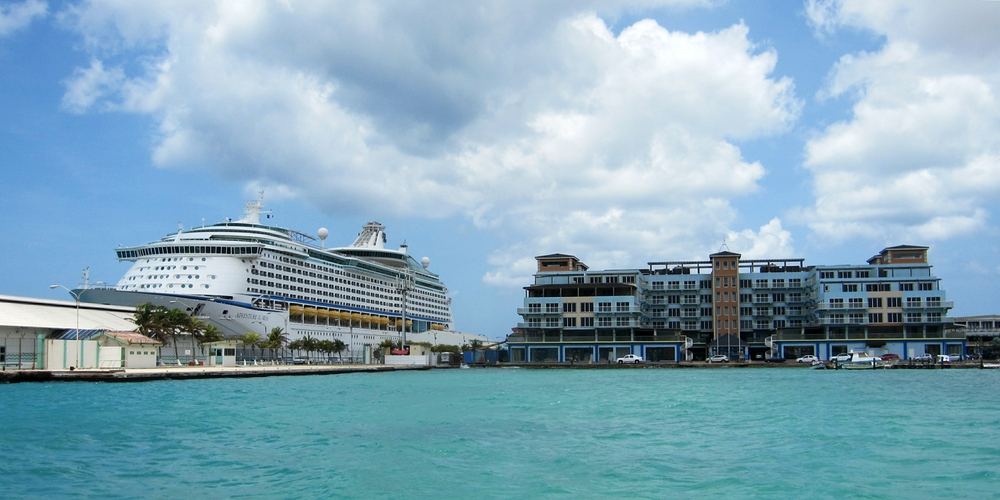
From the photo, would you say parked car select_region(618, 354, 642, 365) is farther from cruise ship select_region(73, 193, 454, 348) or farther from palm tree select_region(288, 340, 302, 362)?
palm tree select_region(288, 340, 302, 362)

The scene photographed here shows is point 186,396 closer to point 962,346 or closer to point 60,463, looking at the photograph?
point 60,463

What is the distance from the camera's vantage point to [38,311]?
5909cm

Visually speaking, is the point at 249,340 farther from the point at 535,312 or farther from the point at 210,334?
the point at 535,312

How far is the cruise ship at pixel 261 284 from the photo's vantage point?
78.2 meters

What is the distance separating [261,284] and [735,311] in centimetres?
5596

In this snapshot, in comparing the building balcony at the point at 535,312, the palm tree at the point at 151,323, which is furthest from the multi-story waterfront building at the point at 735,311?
the palm tree at the point at 151,323

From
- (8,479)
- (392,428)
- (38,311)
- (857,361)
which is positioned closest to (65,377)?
(38,311)

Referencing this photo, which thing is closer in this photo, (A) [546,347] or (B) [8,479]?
(B) [8,479]

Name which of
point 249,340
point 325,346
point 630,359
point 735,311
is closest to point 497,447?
point 249,340

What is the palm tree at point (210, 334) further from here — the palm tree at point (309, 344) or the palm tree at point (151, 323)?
the palm tree at point (309, 344)

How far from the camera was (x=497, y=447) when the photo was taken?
71.1 feet

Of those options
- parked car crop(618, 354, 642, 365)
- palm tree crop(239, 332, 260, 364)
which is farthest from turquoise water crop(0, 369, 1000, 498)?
parked car crop(618, 354, 642, 365)

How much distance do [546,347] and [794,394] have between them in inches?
2271

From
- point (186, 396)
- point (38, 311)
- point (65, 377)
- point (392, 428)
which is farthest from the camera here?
point (38, 311)
